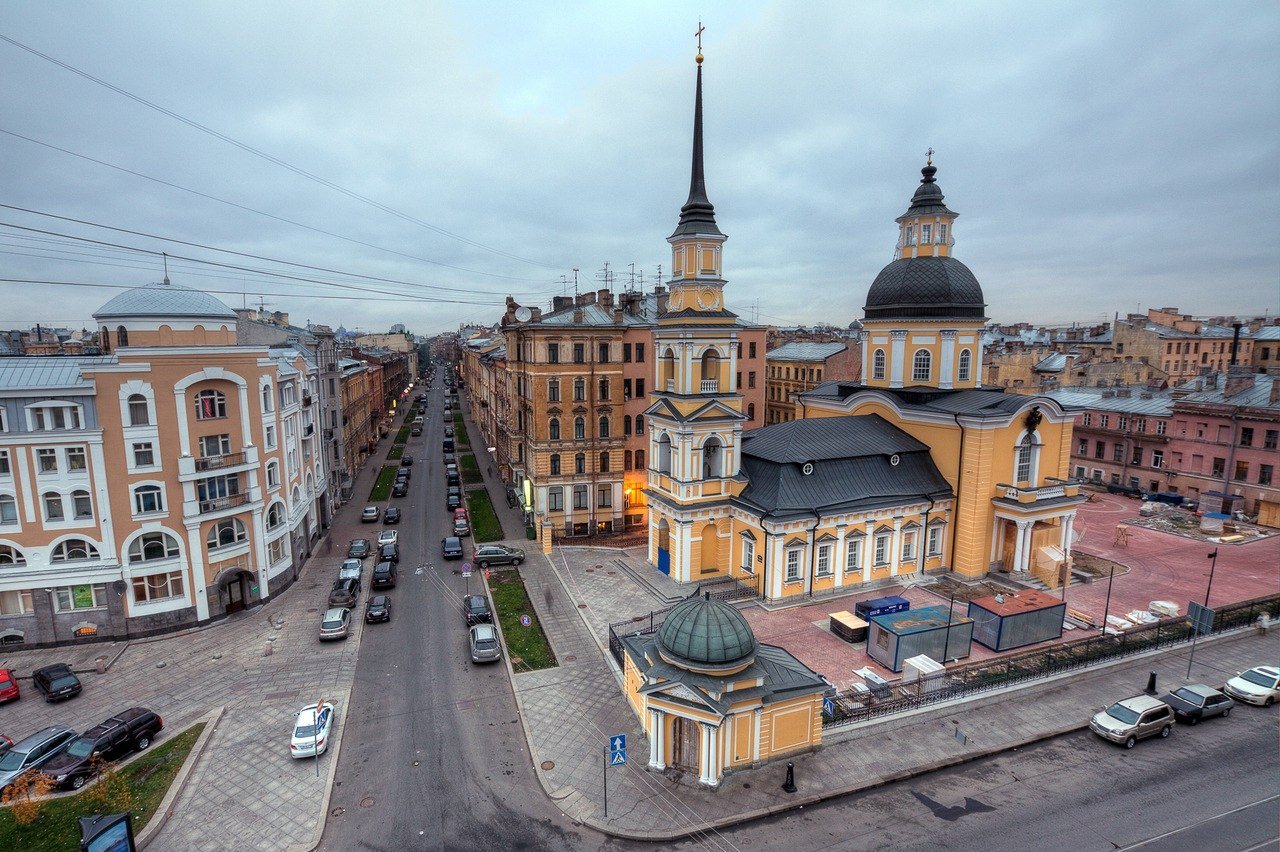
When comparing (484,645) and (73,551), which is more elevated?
(73,551)

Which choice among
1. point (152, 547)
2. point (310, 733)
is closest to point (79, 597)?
point (152, 547)

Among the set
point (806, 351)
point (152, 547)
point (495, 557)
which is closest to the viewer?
point (152, 547)

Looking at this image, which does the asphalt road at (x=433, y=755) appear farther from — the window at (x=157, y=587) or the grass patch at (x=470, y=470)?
the grass patch at (x=470, y=470)

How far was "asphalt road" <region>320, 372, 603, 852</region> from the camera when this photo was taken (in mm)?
16906

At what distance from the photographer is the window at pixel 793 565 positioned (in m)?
31.1

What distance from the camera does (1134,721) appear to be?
20438 mm

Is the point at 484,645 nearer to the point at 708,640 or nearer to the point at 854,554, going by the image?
the point at 708,640

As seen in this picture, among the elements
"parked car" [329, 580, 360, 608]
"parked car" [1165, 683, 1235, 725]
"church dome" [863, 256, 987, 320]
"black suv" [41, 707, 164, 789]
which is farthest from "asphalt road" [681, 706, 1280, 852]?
"church dome" [863, 256, 987, 320]

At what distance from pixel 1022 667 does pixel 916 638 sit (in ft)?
13.9

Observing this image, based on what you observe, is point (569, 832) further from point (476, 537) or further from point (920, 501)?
point (476, 537)

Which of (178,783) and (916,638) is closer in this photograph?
(178,783)

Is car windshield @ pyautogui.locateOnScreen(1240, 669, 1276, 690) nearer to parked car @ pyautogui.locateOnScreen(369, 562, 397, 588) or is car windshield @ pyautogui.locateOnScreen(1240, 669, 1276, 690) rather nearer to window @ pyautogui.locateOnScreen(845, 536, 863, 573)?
window @ pyautogui.locateOnScreen(845, 536, 863, 573)

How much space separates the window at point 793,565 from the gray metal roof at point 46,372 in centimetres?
3232

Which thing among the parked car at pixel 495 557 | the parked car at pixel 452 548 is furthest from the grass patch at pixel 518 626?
the parked car at pixel 452 548
